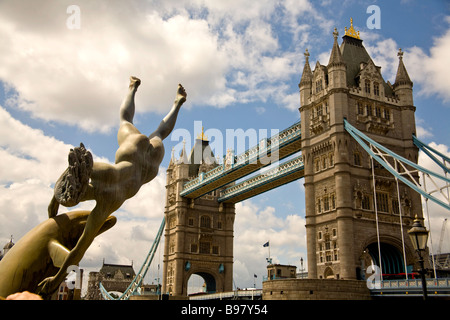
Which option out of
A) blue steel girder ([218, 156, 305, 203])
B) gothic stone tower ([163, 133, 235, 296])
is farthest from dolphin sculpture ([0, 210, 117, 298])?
gothic stone tower ([163, 133, 235, 296])

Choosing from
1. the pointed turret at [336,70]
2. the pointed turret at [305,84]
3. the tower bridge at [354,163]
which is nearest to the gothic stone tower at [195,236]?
the tower bridge at [354,163]

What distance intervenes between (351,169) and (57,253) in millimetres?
29919

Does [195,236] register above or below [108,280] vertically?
above

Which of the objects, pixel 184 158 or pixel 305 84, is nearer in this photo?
pixel 305 84

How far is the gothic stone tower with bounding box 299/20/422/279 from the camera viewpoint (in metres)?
37.4

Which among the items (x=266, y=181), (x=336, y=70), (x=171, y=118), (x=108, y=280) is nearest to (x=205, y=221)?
(x=266, y=181)

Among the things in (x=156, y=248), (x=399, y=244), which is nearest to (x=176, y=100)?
(x=399, y=244)

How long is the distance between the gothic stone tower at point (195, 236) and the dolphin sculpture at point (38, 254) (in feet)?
171

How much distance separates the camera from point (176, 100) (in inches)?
733

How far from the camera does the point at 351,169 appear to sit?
126 ft

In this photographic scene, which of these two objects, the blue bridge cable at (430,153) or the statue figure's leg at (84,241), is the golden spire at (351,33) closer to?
the blue bridge cable at (430,153)

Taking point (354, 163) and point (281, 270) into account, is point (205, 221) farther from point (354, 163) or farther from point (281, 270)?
point (354, 163)

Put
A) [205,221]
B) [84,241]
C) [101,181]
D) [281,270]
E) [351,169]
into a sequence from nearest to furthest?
[84,241] → [101,181] → [351,169] → [281,270] → [205,221]
